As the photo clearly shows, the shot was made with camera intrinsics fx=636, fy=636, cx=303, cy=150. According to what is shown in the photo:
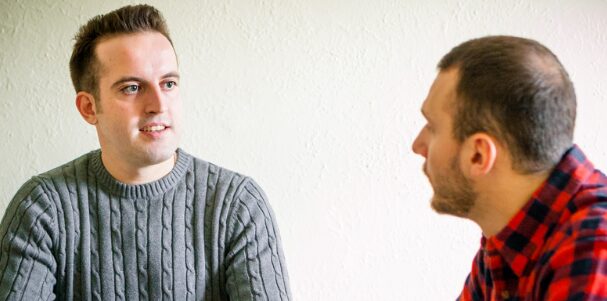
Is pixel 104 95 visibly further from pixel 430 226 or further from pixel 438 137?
pixel 430 226

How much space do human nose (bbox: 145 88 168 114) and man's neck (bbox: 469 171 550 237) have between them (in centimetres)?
74

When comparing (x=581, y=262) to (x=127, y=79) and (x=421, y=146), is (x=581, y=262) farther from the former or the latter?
(x=127, y=79)

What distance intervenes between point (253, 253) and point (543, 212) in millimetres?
714

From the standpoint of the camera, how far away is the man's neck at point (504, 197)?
3.28ft

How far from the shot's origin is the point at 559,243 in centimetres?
92

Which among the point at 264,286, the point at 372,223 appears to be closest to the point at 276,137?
the point at 372,223

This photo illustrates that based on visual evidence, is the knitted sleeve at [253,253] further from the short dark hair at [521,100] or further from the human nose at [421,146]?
the short dark hair at [521,100]

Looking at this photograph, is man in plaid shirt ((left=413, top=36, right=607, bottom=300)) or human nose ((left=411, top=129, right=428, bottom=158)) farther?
human nose ((left=411, top=129, right=428, bottom=158))

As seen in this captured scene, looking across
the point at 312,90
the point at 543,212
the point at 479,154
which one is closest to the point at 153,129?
the point at 312,90

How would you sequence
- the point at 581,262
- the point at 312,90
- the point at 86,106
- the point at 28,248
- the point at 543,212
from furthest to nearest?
the point at 312,90
the point at 86,106
the point at 28,248
the point at 543,212
the point at 581,262

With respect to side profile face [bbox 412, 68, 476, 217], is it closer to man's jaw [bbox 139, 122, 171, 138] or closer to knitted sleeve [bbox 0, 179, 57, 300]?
man's jaw [bbox 139, 122, 171, 138]

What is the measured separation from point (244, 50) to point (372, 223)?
0.62 meters

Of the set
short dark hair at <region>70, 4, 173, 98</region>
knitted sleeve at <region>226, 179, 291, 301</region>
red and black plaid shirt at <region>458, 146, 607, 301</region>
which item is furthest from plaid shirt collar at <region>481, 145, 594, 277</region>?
short dark hair at <region>70, 4, 173, 98</region>

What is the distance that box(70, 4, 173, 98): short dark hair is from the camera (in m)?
1.49
